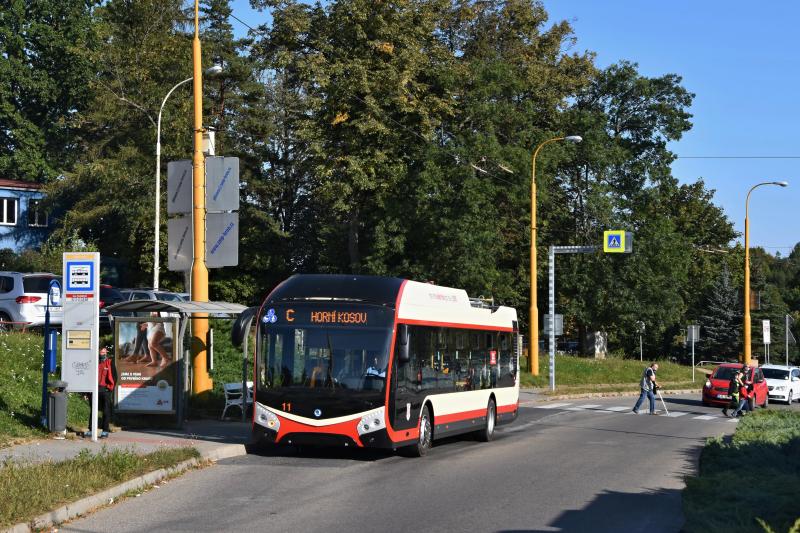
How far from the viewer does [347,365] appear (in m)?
16.5

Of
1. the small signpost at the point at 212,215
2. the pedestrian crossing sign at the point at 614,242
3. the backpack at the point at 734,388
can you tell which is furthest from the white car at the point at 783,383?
the small signpost at the point at 212,215

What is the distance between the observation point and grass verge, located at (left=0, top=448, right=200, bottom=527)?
1020 centimetres

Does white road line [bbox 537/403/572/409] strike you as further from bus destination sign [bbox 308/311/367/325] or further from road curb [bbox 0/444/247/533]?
road curb [bbox 0/444/247/533]

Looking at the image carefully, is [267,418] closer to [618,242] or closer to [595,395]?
[618,242]

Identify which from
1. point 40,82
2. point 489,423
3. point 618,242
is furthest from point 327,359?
point 40,82

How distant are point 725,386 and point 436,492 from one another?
86.7 ft

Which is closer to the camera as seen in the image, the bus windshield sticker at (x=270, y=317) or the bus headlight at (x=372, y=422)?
the bus headlight at (x=372, y=422)

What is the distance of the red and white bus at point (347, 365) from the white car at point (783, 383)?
28167 mm

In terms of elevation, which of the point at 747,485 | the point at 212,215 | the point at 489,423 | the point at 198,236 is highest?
the point at 212,215

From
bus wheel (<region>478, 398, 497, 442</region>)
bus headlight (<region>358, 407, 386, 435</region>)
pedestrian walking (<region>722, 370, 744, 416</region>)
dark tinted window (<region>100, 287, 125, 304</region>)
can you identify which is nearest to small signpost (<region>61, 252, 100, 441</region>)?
bus headlight (<region>358, 407, 386, 435</region>)

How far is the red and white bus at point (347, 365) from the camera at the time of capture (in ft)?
53.1

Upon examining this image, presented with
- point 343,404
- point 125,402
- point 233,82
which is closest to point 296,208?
point 233,82

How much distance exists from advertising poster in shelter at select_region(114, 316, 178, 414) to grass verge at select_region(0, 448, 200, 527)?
449 centimetres

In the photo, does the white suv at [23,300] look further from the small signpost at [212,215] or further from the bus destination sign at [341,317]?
the bus destination sign at [341,317]
